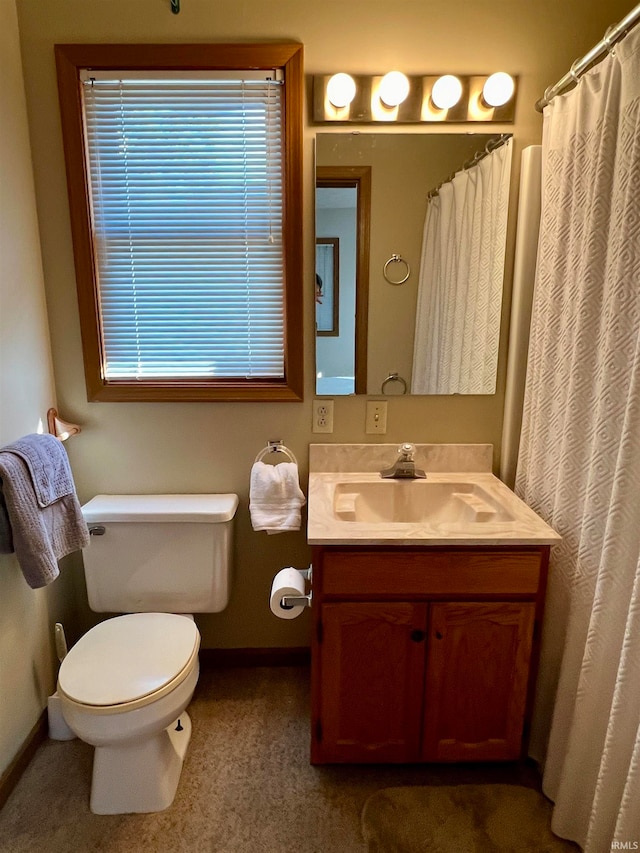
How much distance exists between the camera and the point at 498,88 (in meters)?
1.62

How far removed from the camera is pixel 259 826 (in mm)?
1458

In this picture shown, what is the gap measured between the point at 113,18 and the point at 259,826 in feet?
8.19

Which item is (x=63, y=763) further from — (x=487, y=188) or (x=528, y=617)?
(x=487, y=188)

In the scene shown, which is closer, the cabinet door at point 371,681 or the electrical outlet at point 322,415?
the cabinet door at point 371,681

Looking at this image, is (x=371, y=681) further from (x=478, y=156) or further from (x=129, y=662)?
(x=478, y=156)

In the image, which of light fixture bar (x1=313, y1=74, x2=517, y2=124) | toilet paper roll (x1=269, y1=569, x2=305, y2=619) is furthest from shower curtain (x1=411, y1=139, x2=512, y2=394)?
toilet paper roll (x1=269, y1=569, x2=305, y2=619)

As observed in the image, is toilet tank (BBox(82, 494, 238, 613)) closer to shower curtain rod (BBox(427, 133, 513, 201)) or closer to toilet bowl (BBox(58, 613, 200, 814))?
toilet bowl (BBox(58, 613, 200, 814))

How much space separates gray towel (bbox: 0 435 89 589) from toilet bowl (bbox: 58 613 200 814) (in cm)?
28

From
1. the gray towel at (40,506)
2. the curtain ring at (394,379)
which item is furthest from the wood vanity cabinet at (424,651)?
the gray towel at (40,506)

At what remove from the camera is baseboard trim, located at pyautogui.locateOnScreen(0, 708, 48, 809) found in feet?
5.00

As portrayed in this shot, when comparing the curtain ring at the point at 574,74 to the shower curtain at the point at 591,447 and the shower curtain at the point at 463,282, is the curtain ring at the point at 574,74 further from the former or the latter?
the shower curtain at the point at 463,282

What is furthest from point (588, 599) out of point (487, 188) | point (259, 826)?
point (487, 188)

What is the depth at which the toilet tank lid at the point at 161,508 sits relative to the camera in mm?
1716

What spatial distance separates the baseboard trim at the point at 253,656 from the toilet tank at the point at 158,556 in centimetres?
39
